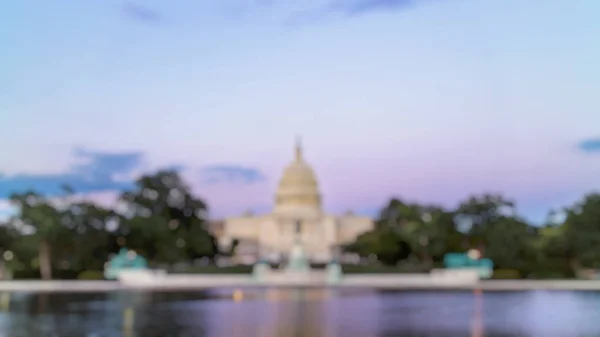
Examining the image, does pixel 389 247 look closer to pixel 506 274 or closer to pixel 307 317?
pixel 506 274

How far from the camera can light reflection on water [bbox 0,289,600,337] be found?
21969mm

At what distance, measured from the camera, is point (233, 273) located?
6519 centimetres

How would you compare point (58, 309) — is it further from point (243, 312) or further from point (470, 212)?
point (470, 212)

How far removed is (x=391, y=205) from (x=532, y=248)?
75.8ft

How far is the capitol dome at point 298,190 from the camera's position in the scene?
363 ft

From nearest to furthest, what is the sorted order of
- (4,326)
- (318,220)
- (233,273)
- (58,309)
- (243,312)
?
(4,326) < (243,312) < (58,309) < (233,273) < (318,220)

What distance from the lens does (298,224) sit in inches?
4469

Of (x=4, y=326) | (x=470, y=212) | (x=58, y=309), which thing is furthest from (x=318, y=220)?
(x=4, y=326)

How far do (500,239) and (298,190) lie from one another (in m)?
49.6

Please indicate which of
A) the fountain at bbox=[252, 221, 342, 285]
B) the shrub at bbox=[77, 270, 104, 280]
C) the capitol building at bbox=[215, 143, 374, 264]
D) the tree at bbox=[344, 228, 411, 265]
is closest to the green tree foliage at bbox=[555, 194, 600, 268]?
the tree at bbox=[344, 228, 411, 265]

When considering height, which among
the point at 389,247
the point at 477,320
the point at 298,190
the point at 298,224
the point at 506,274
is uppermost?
the point at 298,190

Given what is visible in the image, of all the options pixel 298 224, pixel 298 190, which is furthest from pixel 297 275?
pixel 298 224

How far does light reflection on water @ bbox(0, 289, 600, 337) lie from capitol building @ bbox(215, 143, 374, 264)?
236ft

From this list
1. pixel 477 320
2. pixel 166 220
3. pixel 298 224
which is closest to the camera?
pixel 477 320
